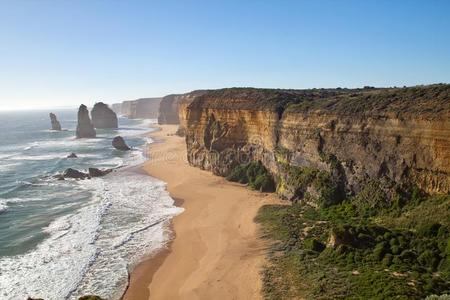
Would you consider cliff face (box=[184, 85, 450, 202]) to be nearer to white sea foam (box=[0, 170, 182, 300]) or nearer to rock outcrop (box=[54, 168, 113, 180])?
white sea foam (box=[0, 170, 182, 300])

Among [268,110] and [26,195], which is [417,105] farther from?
[26,195]

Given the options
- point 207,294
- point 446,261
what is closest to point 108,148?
point 207,294

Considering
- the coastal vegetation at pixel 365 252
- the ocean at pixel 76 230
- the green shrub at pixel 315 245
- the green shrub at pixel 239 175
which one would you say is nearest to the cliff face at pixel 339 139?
the green shrub at pixel 239 175

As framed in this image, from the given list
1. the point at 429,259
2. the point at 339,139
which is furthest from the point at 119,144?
the point at 429,259

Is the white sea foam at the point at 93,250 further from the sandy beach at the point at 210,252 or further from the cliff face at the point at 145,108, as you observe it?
the cliff face at the point at 145,108

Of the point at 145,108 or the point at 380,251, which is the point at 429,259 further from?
the point at 145,108

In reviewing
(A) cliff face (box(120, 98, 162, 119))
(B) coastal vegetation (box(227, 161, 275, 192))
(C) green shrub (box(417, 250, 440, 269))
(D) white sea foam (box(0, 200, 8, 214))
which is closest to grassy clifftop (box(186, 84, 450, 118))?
(B) coastal vegetation (box(227, 161, 275, 192))

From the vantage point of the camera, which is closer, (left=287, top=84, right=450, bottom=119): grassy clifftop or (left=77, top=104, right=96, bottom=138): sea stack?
(left=287, top=84, right=450, bottom=119): grassy clifftop
